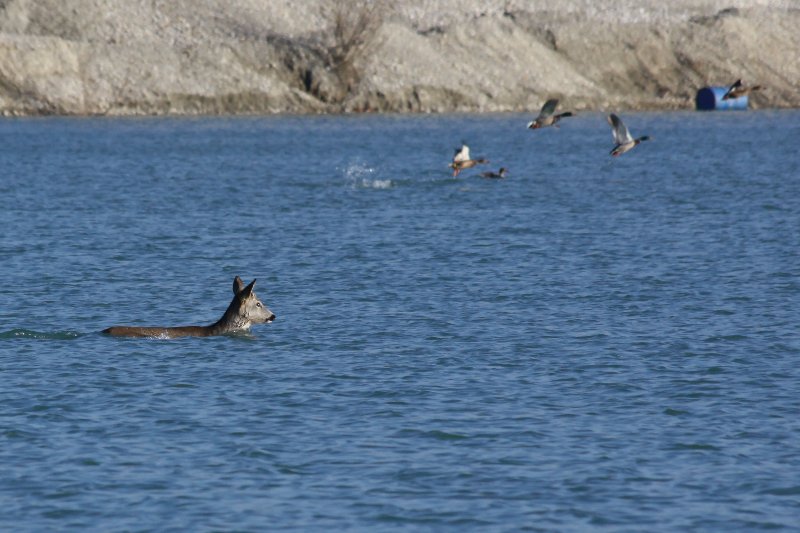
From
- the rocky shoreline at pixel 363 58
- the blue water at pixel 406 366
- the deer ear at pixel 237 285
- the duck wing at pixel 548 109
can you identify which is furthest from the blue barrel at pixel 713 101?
the deer ear at pixel 237 285

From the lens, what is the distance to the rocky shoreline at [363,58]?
378 ft

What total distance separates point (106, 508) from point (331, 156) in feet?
208

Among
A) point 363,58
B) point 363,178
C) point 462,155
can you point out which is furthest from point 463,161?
point 363,58

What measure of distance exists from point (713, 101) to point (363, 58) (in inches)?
1210

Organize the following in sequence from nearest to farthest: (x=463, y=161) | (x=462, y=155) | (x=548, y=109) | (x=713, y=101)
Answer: (x=548, y=109) < (x=463, y=161) < (x=462, y=155) < (x=713, y=101)

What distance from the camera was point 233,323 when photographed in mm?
25094

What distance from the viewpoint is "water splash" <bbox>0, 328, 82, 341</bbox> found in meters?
24.9

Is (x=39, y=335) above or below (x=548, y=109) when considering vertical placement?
below

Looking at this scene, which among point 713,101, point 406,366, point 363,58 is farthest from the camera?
point 713,101

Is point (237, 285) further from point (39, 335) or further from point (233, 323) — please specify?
point (39, 335)

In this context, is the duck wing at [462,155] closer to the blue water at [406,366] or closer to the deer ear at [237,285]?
the blue water at [406,366]

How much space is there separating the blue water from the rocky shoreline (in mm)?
62663

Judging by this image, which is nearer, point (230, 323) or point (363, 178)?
point (230, 323)

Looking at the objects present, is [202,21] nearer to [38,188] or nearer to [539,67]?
[539,67]
